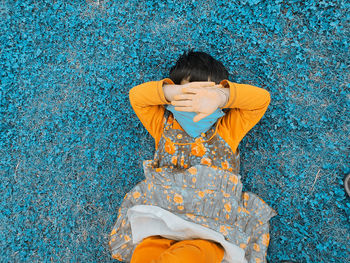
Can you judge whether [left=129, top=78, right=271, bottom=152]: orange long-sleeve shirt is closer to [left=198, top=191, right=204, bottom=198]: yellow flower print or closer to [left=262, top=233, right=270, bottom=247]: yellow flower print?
[left=198, top=191, right=204, bottom=198]: yellow flower print

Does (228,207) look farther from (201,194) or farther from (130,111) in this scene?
(130,111)

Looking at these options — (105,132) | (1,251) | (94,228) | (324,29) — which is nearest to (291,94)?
(324,29)

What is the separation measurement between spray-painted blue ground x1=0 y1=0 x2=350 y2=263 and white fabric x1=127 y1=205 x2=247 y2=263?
673mm

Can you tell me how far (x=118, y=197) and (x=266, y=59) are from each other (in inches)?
54.8

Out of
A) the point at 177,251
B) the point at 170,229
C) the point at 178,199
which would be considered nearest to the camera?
the point at 177,251

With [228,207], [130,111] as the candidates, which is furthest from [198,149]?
[130,111]

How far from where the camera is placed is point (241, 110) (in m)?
1.50

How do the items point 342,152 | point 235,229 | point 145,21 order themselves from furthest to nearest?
point 145,21, point 342,152, point 235,229

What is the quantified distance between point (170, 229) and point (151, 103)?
664 millimetres

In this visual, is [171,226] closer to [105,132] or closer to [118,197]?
[118,197]

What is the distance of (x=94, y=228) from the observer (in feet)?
6.19

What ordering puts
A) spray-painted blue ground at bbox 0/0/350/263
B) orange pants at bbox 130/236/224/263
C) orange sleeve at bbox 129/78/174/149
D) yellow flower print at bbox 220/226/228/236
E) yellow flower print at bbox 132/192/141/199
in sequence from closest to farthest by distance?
orange pants at bbox 130/236/224/263
yellow flower print at bbox 220/226/228/236
orange sleeve at bbox 129/78/174/149
yellow flower print at bbox 132/192/141/199
spray-painted blue ground at bbox 0/0/350/263

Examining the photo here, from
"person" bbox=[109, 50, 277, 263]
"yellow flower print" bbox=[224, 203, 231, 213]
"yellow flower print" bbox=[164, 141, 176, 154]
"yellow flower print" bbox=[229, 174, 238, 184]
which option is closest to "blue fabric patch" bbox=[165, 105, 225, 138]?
"person" bbox=[109, 50, 277, 263]

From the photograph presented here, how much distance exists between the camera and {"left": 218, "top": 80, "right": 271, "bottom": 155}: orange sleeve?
4.45 ft
